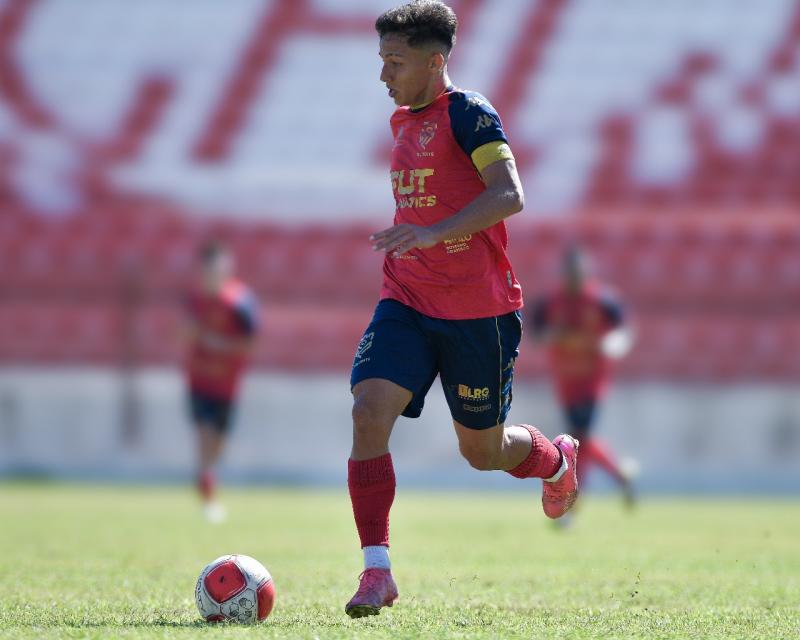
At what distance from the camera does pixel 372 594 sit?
16.8 ft

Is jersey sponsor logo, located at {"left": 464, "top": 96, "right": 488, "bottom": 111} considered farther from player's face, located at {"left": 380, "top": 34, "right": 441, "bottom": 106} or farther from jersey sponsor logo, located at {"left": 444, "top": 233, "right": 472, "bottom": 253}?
jersey sponsor logo, located at {"left": 444, "top": 233, "right": 472, "bottom": 253}

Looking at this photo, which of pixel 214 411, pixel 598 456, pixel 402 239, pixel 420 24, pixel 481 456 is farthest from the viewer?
pixel 214 411

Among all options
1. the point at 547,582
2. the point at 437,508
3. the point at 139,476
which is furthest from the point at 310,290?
the point at 547,582

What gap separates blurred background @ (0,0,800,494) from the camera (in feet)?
52.2

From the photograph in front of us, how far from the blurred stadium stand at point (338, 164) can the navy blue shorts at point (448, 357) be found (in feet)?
34.3

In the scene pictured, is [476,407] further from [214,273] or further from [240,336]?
[214,273]

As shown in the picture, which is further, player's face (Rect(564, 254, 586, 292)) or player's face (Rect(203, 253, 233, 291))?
player's face (Rect(203, 253, 233, 291))

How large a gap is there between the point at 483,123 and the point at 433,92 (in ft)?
0.97

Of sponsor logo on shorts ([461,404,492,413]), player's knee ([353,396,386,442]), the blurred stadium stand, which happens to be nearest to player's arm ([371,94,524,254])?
player's knee ([353,396,386,442])

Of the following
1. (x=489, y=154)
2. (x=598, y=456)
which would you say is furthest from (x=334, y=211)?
(x=489, y=154)

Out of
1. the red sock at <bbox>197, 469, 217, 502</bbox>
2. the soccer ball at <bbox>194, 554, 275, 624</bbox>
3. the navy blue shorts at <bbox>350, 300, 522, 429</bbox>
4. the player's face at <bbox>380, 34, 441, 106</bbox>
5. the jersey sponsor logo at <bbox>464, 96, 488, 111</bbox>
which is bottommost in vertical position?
the red sock at <bbox>197, 469, 217, 502</bbox>

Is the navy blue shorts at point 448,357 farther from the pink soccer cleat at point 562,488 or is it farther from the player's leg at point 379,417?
the pink soccer cleat at point 562,488

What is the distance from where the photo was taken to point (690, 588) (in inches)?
259

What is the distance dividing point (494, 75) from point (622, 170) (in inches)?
134
